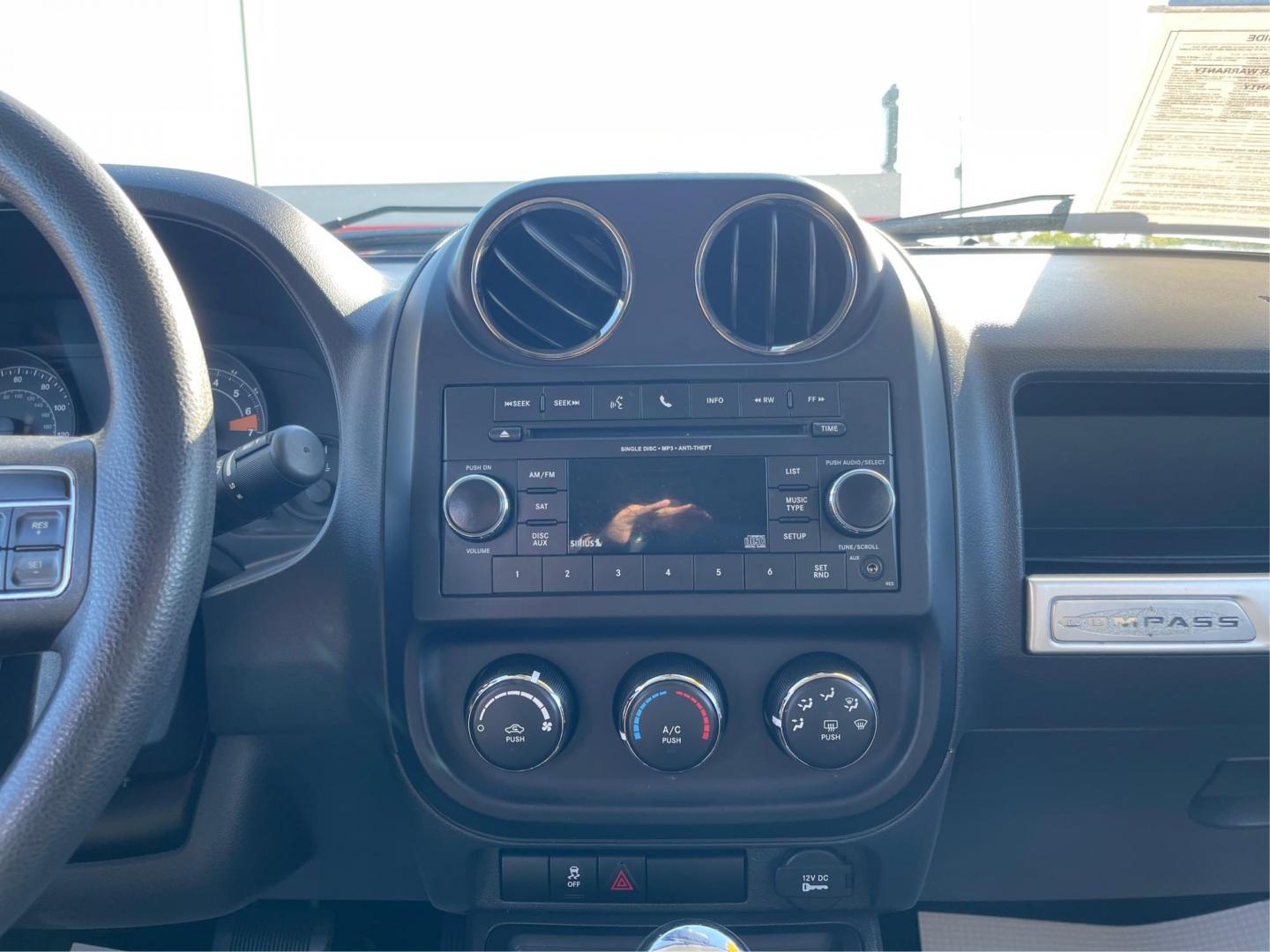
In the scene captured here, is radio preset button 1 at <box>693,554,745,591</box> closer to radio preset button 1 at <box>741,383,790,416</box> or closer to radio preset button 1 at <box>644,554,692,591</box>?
radio preset button 1 at <box>644,554,692,591</box>

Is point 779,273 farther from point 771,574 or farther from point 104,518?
point 104,518

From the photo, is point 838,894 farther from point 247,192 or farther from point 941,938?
point 247,192

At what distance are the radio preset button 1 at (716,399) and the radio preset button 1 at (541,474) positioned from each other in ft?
0.52

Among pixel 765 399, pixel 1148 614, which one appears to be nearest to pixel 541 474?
pixel 765 399

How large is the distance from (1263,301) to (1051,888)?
0.84m

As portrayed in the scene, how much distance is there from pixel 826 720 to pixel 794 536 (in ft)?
0.66

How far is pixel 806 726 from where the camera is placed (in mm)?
1111

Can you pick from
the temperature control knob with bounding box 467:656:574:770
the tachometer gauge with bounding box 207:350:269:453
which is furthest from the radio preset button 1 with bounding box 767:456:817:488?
the tachometer gauge with bounding box 207:350:269:453

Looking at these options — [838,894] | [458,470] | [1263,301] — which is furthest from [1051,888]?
[458,470]

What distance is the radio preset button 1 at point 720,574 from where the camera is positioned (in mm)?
1117

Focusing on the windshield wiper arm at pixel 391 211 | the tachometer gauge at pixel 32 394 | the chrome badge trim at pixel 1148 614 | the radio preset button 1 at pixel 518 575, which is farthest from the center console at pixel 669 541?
the tachometer gauge at pixel 32 394

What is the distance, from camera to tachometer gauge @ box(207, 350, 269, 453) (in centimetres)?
146

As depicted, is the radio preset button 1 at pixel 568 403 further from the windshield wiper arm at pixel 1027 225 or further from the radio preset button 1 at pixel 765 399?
the windshield wiper arm at pixel 1027 225

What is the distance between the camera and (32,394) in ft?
4.63
